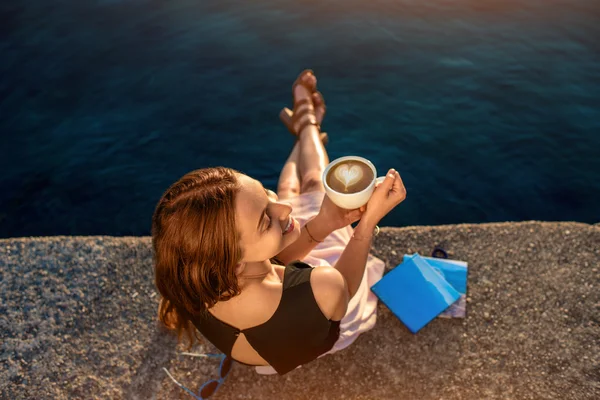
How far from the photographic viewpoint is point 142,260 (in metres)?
4.13

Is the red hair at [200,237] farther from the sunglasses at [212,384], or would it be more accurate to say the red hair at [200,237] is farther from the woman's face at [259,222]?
the sunglasses at [212,384]

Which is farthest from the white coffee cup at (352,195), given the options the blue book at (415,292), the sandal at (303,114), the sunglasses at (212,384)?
the sandal at (303,114)

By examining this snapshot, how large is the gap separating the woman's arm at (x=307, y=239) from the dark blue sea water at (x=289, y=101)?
6.98ft

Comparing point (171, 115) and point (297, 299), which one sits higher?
point (297, 299)

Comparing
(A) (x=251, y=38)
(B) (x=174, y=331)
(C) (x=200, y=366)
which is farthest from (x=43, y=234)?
(A) (x=251, y=38)

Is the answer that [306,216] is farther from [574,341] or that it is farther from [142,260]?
[574,341]

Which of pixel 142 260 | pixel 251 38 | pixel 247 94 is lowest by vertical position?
pixel 142 260

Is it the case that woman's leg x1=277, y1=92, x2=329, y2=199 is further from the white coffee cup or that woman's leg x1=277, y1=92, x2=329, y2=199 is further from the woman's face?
the woman's face

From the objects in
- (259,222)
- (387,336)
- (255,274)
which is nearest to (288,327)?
(255,274)

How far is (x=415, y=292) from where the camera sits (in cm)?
360

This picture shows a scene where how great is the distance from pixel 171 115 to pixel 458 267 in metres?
3.98

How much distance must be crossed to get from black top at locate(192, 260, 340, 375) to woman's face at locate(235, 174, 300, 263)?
0.23m

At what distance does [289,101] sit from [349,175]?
3.87m

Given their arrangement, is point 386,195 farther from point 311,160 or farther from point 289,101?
point 289,101
